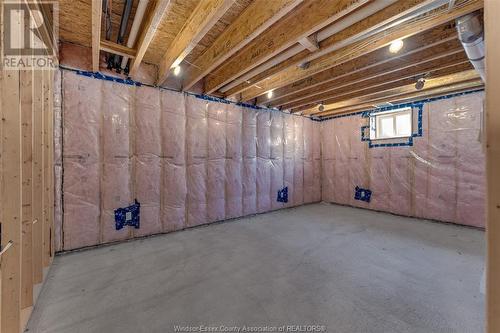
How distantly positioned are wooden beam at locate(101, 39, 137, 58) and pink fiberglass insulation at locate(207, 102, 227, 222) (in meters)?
1.49

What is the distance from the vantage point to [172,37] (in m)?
2.54

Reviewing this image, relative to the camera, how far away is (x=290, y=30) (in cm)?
213

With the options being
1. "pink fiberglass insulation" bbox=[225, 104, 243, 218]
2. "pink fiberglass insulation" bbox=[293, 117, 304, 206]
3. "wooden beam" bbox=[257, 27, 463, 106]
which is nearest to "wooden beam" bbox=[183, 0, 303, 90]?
"pink fiberglass insulation" bbox=[225, 104, 243, 218]

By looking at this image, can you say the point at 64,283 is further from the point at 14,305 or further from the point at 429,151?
the point at 429,151

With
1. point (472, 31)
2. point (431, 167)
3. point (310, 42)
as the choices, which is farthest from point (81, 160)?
point (431, 167)

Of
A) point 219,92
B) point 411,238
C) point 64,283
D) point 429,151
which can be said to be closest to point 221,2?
point 219,92

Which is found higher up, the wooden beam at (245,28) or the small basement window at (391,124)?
the wooden beam at (245,28)

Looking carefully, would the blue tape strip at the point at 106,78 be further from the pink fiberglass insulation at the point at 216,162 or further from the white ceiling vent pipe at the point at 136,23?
the pink fiberglass insulation at the point at 216,162

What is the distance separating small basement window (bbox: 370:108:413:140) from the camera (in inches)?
176

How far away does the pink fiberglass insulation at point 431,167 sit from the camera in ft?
11.8

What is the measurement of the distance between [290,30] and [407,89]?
297 centimetres

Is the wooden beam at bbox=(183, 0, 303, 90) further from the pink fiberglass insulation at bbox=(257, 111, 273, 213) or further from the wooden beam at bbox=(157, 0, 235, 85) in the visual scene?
the pink fiberglass insulation at bbox=(257, 111, 273, 213)

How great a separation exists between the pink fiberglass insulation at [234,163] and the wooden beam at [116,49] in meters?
1.89

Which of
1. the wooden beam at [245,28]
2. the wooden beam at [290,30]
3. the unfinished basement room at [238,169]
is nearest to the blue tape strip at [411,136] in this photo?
the unfinished basement room at [238,169]
